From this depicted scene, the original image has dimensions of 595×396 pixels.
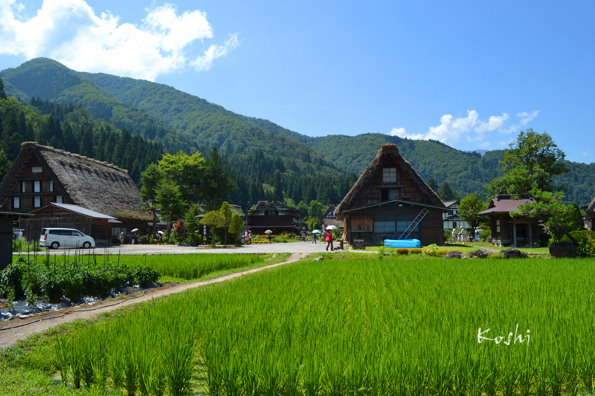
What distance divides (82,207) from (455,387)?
3573 centimetres

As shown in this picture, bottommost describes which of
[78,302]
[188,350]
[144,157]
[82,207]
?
[78,302]

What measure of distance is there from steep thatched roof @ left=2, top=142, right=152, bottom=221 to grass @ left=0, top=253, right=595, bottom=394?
33.6m

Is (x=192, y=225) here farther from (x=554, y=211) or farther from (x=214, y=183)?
(x=554, y=211)

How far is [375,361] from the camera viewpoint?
9.52ft

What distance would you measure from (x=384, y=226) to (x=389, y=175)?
3.83 meters

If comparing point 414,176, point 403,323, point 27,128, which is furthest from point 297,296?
point 27,128

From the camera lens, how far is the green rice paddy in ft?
9.24

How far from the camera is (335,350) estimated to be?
10.5ft

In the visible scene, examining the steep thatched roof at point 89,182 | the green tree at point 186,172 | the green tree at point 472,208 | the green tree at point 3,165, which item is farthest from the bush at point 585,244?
the green tree at point 3,165

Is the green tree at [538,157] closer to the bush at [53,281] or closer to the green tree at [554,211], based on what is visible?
the green tree at [554,211]

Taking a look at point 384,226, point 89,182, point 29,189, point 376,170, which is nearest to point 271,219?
point 89,182

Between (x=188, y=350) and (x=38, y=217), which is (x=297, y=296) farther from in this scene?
(x=38, y=217)

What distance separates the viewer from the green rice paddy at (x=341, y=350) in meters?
2.82

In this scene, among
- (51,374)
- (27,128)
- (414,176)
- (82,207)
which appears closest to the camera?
(51,374)
